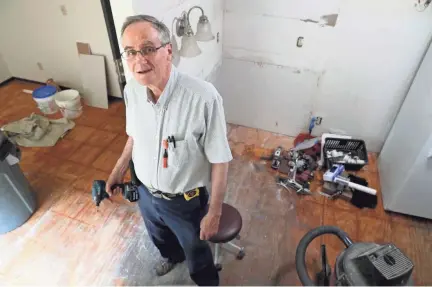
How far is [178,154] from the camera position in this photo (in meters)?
1.31

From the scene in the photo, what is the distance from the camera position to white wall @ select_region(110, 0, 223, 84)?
152 cm

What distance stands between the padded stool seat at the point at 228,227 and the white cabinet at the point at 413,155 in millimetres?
1398

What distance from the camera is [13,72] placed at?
12.8 ft

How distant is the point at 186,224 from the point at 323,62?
1.94 meters

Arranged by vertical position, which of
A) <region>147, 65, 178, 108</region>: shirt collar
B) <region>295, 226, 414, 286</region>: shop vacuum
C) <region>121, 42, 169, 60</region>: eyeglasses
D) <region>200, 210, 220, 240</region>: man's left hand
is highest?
<region>121, 42, 169, 60</region>: eyeglasses

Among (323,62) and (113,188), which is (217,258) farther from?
(323,62)

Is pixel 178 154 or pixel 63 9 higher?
pixel 63 9

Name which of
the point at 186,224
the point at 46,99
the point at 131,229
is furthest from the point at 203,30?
the point at 46,99

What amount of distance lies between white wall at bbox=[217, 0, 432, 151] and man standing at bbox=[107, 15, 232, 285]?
1588mm

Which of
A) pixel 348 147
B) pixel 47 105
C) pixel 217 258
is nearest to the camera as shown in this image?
pixel 217 258

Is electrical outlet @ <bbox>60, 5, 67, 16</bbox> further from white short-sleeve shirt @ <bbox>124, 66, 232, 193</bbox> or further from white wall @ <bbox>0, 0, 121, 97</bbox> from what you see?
white short-sleeve shirt @ <bbox>124, 66, 232, 193</bbox>

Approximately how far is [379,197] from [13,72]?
182 inches

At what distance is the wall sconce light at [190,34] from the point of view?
1.83 metres

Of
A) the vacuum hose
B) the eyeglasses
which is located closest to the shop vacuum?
the vacuum hose
